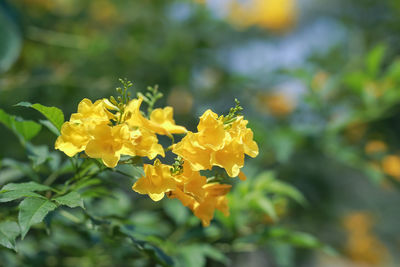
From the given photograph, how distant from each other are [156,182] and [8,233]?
0.91 feet

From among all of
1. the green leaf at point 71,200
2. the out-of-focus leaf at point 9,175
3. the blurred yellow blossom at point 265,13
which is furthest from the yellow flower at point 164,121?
the blurred yellow blossom at point 265,13

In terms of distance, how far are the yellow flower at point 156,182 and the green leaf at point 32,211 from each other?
0.13 m

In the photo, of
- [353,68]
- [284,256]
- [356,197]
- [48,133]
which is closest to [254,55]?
[353,68]

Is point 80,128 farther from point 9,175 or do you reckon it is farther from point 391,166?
point 391,166

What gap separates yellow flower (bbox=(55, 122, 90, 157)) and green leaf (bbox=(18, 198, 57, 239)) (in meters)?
0.09

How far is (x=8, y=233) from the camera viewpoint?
627mm

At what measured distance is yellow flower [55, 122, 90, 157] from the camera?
0.57 m

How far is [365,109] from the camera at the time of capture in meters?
1.77

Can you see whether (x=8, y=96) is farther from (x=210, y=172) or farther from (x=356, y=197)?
(x=356, y=197)

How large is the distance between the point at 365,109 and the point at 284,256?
3.34 feet

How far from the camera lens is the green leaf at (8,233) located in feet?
1.86

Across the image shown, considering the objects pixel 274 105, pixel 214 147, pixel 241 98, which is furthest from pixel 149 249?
pixel 274 105

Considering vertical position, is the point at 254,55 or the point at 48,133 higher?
the point at 254,55

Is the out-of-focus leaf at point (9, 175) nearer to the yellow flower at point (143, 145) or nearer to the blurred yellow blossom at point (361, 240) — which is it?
the yellow flower at point (143, 145)
